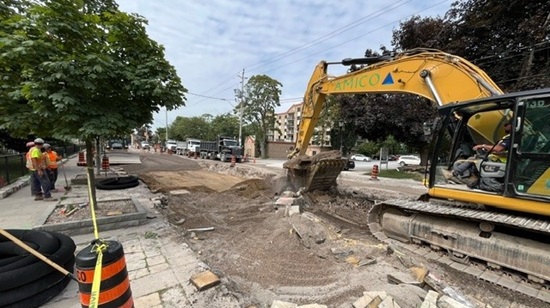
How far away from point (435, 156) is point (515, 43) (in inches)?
447

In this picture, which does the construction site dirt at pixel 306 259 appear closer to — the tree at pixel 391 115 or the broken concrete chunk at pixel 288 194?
the broken concrete chunk at pixel 288 194

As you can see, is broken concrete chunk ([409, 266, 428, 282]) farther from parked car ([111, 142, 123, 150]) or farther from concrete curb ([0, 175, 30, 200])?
parked car ([111, 142, 123, 150])

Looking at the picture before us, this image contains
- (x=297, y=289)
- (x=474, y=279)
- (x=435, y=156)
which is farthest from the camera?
(x=435, y=156)

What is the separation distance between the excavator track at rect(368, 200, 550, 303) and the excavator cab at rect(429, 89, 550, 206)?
38cm

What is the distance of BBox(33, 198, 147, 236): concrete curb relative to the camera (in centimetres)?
479

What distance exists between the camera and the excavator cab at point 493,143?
12.0 feet

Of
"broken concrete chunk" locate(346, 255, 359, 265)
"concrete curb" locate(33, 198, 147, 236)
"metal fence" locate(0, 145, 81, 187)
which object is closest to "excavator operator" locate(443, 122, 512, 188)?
"broken concrete chunk" locate(346, 255, 359, 265)

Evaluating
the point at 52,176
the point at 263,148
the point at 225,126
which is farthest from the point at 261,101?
the point at 52,176

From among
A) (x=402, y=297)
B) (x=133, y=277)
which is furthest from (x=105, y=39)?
(x=402, y=297)

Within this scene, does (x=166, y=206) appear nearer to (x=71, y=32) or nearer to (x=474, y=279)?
(x=71, y=32)

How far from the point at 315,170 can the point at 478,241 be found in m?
4.49

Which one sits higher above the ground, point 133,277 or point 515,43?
point 515,43

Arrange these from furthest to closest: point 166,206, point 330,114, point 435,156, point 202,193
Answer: point 330,114 → point 202,193 → point 166,206 → point 435,156

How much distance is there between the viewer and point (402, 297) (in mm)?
3018
